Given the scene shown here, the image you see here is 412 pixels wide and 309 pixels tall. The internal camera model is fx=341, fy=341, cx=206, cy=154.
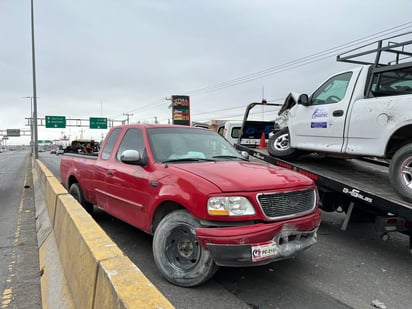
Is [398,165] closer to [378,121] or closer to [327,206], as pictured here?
[378,121]

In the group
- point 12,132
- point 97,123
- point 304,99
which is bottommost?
point 304,99

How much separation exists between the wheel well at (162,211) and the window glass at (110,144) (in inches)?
72.3

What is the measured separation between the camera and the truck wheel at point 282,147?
6.40 metres

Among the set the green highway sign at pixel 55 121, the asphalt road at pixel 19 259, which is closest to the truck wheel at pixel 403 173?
the asphalt road at pixel 19 259

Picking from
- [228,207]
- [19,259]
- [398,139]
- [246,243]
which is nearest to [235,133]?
[398,139]

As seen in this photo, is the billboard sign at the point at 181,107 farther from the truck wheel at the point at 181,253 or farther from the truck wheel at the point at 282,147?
the truck wheel at the point at 181,253

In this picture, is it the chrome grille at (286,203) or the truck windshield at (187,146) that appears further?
the truck windshield at (187,146)

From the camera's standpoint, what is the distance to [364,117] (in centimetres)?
487

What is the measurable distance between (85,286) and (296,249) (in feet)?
6.79

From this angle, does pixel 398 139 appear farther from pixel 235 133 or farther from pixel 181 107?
pixel 181 107

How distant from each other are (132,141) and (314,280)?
10.1ft

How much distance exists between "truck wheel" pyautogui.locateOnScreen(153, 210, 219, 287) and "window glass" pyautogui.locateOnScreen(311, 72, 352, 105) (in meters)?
3.38

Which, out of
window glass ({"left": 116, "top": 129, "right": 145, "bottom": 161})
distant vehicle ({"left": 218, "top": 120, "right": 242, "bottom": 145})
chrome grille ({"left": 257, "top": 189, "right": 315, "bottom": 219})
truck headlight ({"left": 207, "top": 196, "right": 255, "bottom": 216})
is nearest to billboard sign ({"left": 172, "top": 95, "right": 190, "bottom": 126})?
distant vehicle ({"left": 218, "top": 120, "right": 242, "bottom": 145})

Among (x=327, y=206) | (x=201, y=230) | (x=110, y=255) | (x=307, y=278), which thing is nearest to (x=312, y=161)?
(x=327, y=206)
